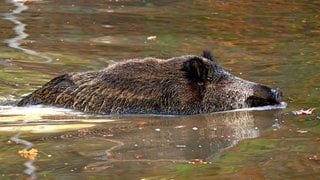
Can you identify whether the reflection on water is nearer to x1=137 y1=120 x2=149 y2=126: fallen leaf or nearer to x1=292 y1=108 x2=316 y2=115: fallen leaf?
x1=137 y1=120 x2=149 y2=126: fallen leaf

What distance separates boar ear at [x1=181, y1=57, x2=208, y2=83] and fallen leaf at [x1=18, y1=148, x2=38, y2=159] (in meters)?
3.69

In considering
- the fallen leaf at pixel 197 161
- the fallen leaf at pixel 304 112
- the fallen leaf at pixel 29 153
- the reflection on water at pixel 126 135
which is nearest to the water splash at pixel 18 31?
the reflection on water at pixel 126 135

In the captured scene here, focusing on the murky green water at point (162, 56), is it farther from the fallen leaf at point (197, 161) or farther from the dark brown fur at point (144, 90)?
the dark brown fur at point (144, 90)

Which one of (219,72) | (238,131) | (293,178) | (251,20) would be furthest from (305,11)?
(293,178)

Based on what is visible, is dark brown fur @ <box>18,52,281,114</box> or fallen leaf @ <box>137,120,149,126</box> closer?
fallen leaf @ <box>137,120,149,126</box>

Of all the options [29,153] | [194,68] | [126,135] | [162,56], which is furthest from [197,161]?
[162,56]

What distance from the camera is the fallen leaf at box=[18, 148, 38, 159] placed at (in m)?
9.19

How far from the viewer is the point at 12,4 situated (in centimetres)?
2502

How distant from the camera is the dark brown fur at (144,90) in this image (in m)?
12.6

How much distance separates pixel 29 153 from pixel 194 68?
3.92m

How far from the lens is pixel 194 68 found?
41.9ft

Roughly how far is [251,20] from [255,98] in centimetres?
996

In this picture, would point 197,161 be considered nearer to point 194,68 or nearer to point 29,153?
point 29,153

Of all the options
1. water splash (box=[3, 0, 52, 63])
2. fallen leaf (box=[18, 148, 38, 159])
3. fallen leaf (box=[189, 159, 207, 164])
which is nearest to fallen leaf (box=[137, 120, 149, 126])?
fallen leaf (box=[18, 148, 38, 159])
